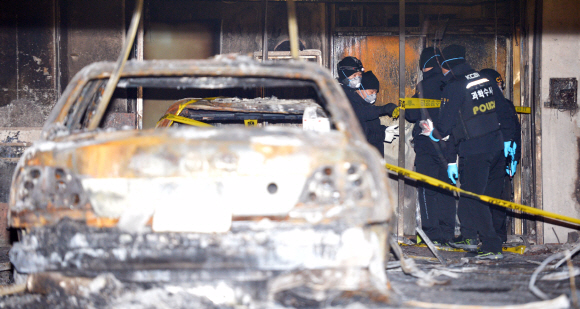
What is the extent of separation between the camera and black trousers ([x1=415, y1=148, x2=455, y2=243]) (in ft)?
18.2

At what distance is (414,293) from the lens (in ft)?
9.34

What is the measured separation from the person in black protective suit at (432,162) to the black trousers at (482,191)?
1.53 ft

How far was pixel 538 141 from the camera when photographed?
566 centimetres

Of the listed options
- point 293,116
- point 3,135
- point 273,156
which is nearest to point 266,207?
point 273,156

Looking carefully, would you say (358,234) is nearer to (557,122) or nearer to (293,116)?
(293,116)

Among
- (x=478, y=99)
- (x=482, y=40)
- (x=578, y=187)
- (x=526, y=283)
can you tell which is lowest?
(x=526, y=283)

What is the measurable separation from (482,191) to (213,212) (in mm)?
3590

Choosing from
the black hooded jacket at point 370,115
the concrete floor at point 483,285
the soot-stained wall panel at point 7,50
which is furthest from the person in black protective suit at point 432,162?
the soot-stained wall panel at point 7,50

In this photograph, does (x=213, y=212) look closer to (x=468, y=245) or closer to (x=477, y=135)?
(x=477, y=135)

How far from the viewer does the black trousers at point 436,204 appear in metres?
5.55

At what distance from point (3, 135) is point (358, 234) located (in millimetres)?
5022

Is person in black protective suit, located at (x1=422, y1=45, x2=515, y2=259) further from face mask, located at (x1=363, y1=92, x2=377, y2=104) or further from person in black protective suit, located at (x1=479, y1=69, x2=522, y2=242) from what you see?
face mask, located at (x1=363, y1=92, x2=377, y2=104)

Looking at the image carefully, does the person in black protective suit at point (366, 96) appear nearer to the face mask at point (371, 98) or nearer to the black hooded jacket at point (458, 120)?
the face mask at point (371, 98)

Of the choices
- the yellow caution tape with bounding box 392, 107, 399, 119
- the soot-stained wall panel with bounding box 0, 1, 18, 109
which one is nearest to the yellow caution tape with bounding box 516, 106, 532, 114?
the yellow caution tape with bounding box 392, 107, 399, 119
